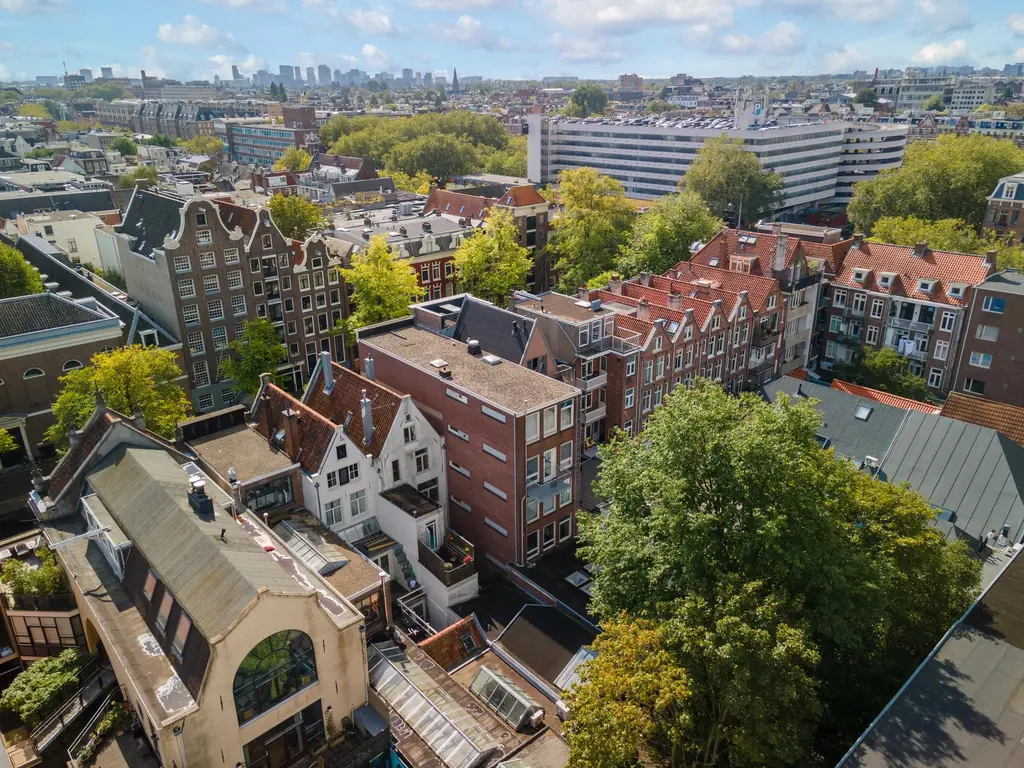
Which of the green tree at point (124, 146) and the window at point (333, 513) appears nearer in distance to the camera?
the window at point (333, 513)

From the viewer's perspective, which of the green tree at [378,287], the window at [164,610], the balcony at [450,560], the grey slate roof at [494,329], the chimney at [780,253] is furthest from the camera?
the chimney at [780,253]

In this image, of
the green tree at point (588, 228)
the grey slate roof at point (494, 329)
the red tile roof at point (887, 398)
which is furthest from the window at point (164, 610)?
the green tree at point (588, 228)

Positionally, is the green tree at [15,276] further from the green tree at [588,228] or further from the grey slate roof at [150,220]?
the green tree at [588,228]

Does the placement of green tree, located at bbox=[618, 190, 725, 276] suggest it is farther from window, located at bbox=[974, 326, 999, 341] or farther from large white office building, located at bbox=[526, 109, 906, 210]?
large white office building, located at bbox=[526, 109, 906, 210]

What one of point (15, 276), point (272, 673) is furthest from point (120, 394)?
point (272, 673)

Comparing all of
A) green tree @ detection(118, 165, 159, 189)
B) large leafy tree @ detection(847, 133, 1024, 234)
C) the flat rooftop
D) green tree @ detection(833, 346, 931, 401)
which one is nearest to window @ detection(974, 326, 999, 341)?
green tree @ detection(833, 346, 931, 401)
